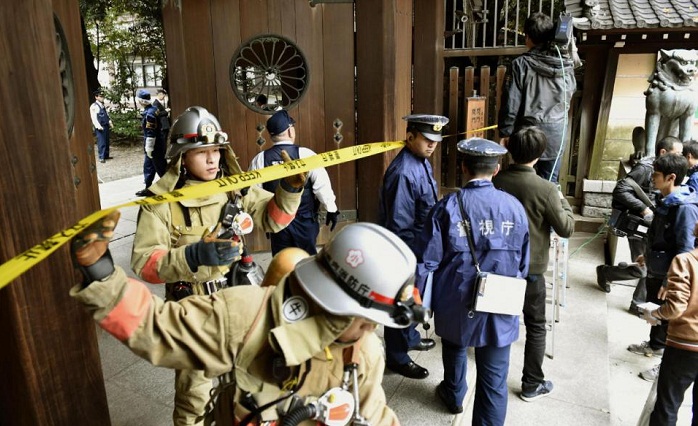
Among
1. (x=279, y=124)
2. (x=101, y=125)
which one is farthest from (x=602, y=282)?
(x=101, y=125)

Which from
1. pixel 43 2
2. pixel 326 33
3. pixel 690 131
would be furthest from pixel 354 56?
pixel 690 131

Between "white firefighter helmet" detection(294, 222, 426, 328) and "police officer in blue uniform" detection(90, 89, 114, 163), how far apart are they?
49.5ft

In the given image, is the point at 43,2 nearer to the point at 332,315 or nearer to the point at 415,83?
the point at 332,315

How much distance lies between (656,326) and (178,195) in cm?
430

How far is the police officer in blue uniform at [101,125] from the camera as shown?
14859 millimetres

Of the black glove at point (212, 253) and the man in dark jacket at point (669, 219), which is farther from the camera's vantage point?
the man in dark jacket at point (669, 219)

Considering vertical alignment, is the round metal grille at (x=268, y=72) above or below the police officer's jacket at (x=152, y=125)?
above

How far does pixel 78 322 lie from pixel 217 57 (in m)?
4.17

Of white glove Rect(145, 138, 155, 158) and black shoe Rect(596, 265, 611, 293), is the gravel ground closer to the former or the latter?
white glove Rect(145, 138, 155, 158)

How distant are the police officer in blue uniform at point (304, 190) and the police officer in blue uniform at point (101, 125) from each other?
40.0ft

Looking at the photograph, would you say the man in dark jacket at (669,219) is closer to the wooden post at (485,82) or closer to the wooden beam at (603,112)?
the wooden post at (485,82)

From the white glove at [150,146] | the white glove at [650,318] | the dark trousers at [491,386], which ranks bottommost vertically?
the dark trousers at [491,386]

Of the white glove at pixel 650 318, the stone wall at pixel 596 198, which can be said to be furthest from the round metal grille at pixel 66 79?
the stone wall at pixel 596 198

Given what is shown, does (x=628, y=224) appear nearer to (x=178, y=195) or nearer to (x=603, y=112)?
(x=603, y=112)
